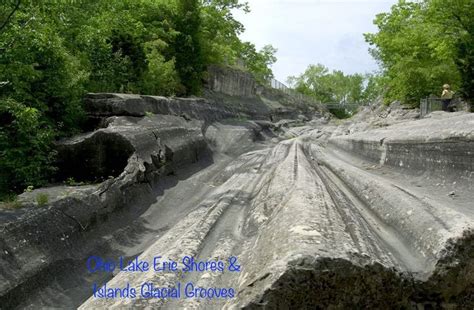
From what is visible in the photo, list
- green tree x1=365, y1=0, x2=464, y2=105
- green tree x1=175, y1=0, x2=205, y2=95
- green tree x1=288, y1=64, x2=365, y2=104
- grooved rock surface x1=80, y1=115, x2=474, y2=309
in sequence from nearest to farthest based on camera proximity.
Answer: grooved rock surface x1=80, y1=115, x2=474, y2=309, green tree x1=175, y1=0, x2=205, y2=95, green tree x1=365, y1=0, x2=464, y2=105, green tree x1=288, y1=64, x2=365, y2=104

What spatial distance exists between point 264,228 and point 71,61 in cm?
707

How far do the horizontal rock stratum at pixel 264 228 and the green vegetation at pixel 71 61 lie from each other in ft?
2.50

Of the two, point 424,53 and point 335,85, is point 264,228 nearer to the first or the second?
point 424,53

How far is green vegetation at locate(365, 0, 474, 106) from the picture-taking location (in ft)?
62.7

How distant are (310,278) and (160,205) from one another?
4.67 metres

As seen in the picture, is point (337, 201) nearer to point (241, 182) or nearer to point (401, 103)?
point (241, 182)

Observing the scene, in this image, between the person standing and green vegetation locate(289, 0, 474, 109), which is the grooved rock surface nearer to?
the person standing

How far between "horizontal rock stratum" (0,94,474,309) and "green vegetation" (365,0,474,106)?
13.7 m

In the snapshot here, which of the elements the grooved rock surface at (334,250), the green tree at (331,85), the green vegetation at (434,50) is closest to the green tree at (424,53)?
the green vegetation at (434,50)

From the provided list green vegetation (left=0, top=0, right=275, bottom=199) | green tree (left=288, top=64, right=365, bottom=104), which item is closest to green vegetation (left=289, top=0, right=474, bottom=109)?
green vegetation (left=0, top=0, right=275, bottom=199)

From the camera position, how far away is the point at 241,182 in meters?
7.17

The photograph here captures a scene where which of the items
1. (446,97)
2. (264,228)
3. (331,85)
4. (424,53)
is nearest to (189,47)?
(446,97)

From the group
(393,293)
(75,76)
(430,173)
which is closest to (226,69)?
(75,76)

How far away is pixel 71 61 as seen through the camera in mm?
8984
